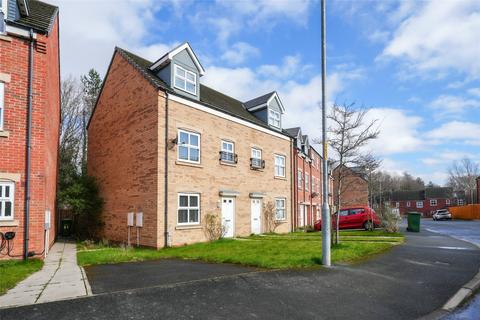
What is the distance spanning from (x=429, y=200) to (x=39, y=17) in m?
87.9

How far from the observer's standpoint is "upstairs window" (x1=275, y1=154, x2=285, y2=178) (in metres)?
23.0

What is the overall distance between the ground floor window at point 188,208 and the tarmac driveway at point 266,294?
5596mm

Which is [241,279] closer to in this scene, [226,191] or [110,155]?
[226,191]

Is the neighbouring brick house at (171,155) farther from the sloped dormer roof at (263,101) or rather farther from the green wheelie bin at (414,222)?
the green wheelie bin at (414,222)

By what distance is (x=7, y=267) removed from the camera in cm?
904

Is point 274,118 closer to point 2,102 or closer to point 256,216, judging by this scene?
point 256,216

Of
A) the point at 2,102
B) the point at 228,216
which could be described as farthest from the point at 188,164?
the point at 2,102

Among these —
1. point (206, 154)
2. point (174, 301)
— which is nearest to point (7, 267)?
point (174, 301)

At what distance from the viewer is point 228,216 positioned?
58.6 ft

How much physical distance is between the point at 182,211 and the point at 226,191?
10.3 ft

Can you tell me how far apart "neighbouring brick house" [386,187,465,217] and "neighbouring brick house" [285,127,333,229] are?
49.9 m

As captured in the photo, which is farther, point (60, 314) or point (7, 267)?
point (7, 267)

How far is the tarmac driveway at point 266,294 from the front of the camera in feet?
17.4

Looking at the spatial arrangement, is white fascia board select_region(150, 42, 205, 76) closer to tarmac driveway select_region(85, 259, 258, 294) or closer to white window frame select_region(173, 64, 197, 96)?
white window frame select_region(173, 64, 197, 96)
